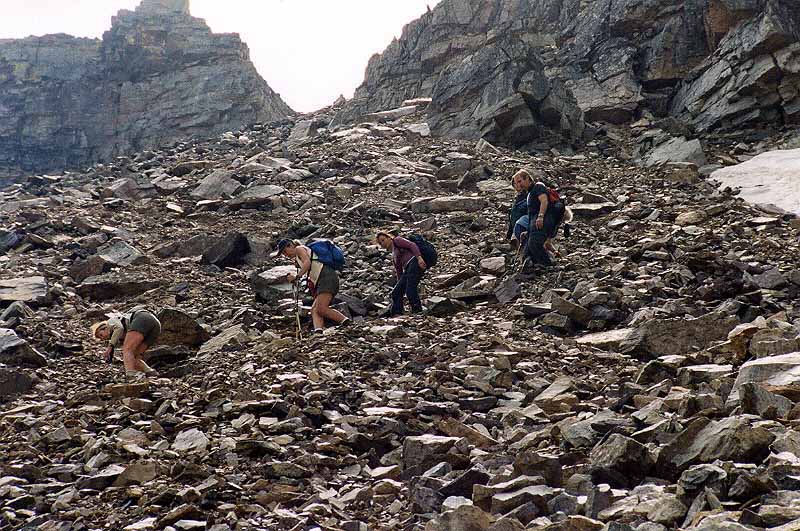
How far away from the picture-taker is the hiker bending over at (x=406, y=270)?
11609 millimetres

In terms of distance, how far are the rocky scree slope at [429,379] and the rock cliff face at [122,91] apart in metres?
50.3

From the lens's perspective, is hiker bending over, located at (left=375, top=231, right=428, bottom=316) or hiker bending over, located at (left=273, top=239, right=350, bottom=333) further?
hiker bending over, located at (left=375, top=231, right=428, bottom=316)

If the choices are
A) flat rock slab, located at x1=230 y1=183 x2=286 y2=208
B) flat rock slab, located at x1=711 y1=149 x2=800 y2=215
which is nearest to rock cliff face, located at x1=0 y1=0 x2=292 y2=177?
flat rock slab, located at x1=230 y1=183 x2=286 y2=208

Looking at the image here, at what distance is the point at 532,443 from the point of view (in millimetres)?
5773

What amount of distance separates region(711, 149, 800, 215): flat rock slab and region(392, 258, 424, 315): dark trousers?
8.29m

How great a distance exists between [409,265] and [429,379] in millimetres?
4072

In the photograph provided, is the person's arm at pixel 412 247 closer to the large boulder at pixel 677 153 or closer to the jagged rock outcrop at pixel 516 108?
the large boulder at pixel 677 153

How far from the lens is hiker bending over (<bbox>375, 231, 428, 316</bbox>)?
38.1ft

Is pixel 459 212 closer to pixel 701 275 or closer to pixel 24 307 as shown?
pixel 701 275

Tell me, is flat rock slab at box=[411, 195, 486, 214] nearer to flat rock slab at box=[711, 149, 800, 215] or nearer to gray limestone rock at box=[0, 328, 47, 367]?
flat rock slab at box=[711, 149, 800, 215]

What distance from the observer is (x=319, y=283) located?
11195 millimetres

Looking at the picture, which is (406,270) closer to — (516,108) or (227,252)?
(227,252)

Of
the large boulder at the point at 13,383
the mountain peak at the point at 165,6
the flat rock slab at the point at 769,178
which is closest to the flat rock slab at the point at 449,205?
the flat rock slab at the point at 769,178

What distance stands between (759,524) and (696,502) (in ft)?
1.55
